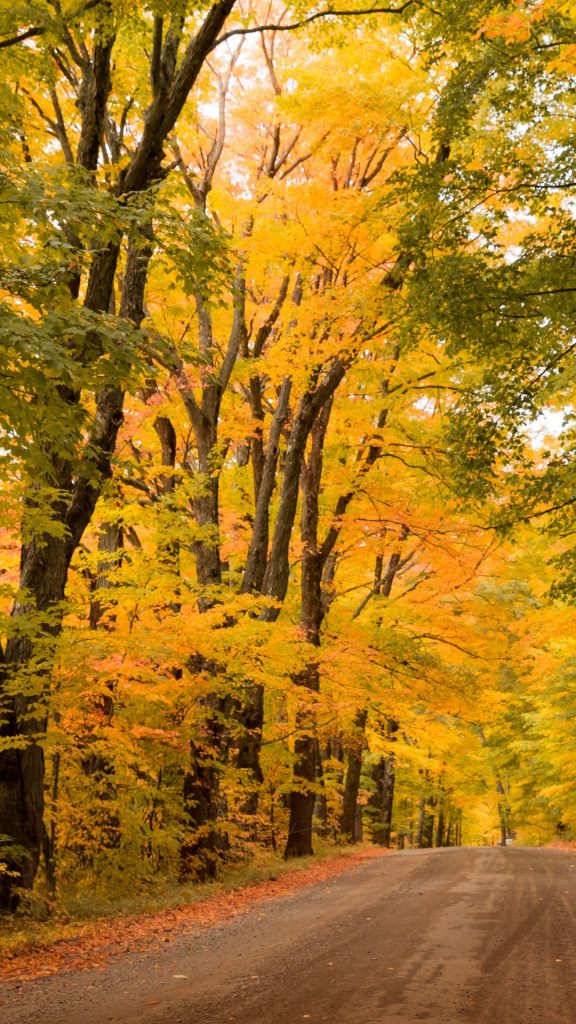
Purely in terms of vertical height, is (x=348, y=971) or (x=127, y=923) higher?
(x=348, y=971)

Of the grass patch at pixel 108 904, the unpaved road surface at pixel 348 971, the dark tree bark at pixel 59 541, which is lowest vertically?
the grass patch at pixel 108 904

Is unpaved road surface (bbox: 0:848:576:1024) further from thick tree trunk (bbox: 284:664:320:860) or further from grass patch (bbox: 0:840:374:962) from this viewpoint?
thick tree trunk (bbox: 284:664:320:860)

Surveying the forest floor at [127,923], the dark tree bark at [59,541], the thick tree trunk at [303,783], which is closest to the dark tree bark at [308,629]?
the thick tree trunk at [303,783]

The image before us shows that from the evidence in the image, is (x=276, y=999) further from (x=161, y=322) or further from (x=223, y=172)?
(x=223, y=172)

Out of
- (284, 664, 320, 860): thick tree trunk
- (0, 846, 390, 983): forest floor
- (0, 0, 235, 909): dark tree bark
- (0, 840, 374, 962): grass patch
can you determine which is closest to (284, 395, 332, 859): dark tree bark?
(284, 664, 320, 860): thick tree trunk

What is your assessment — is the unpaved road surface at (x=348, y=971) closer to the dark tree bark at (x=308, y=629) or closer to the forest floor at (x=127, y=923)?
the forest floor at (x=127, y=923)

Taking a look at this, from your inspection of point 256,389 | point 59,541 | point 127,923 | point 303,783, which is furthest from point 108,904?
point 256,389

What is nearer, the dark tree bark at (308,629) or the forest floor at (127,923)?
the forest floor at (127,923)

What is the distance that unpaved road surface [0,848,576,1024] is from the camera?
5.35m

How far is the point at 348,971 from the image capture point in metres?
6.52

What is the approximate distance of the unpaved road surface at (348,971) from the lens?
17.6 ft

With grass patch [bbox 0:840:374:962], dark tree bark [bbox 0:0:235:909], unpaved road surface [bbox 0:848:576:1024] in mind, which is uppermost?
dark tree bark [bbox 0:0:235:909]

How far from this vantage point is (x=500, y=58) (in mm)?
8188

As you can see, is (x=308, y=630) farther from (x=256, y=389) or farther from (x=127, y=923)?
(x=127, y=923)
